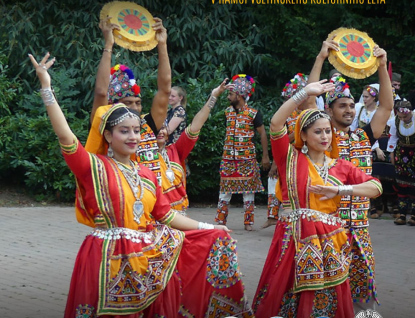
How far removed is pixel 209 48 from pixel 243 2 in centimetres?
103

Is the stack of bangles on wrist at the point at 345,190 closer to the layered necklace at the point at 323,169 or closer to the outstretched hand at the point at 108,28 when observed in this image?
the layered necklace at the point at 323,169

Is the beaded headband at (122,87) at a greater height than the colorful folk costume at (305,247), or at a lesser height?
greater

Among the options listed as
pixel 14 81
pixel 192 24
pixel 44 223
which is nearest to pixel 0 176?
pixel 14 81

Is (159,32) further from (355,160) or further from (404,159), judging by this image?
(404,159)

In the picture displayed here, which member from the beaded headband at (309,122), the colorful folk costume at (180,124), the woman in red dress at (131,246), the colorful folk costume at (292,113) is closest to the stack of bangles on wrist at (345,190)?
the beaded headband at (309,122)

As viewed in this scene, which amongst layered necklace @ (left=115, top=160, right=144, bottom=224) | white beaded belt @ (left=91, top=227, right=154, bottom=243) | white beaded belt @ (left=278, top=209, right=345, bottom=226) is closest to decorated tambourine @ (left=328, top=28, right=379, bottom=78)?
white beaded belt @ (left=278, top=209, right=345, bottom=226)

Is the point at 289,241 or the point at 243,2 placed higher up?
the point at 243,2

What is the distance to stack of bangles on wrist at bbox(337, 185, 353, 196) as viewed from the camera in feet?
17.6

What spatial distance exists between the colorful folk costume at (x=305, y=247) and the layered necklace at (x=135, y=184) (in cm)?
114

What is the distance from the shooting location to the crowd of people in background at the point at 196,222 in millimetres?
4672

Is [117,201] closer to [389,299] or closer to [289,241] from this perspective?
[289,241]

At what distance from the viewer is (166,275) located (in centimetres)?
485

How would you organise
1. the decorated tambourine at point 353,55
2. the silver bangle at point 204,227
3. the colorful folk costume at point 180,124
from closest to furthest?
the silver bangle at point 204,227, the decorated tambourine at point 353,55, the colorful folk costume at point 180,124

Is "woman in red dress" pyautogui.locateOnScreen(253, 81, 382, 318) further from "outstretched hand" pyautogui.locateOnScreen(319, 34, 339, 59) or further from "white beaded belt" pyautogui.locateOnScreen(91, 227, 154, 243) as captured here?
"white beaded belt" pyautogui.locateOnScreen(91, 227, 154, 243)
